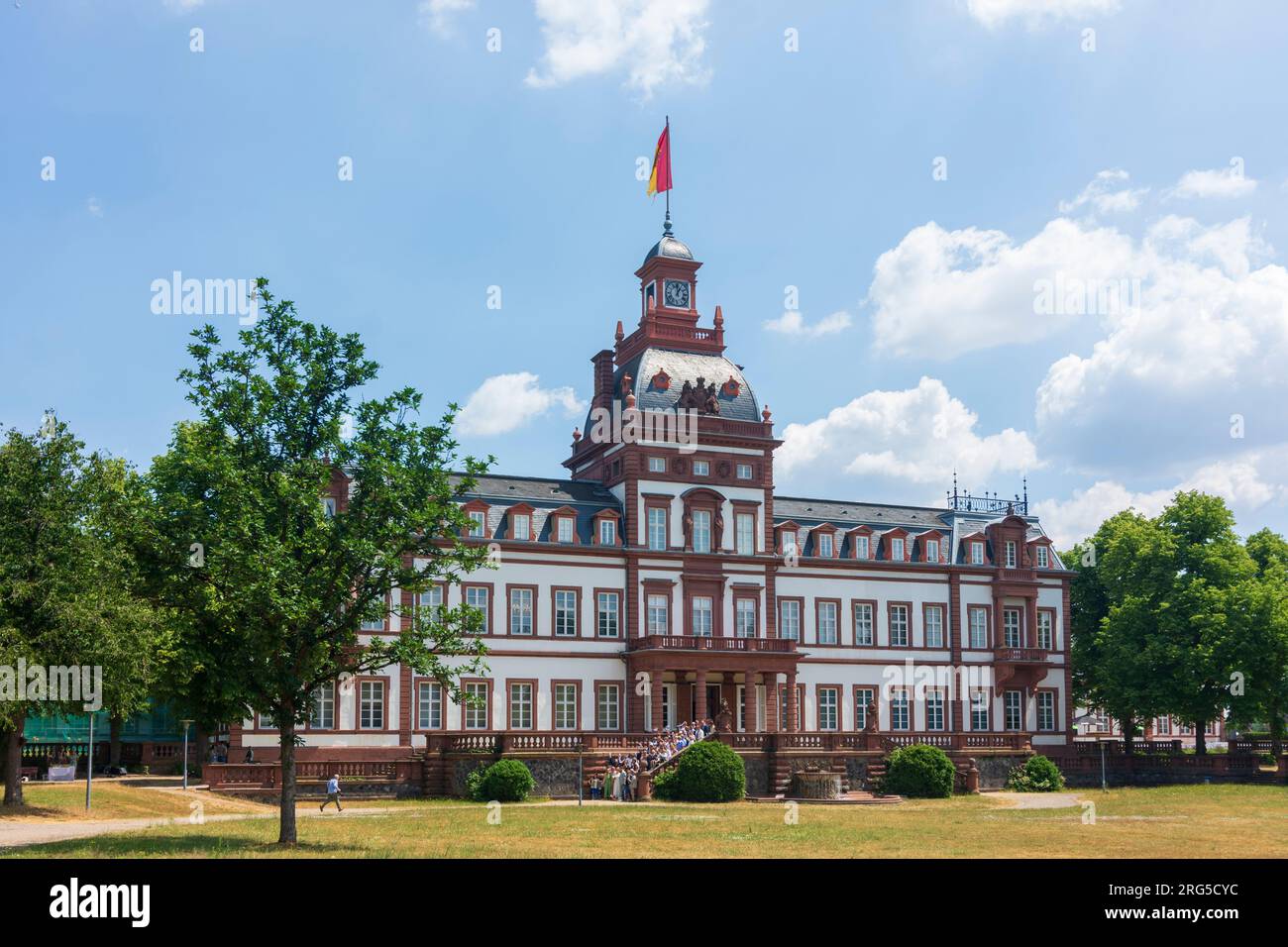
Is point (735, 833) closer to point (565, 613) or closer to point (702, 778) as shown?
point (702, 778)

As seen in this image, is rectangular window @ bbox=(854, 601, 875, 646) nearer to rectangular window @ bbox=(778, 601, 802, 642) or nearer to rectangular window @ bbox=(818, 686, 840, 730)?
rectangular window @ bbox=(818, 686, 840, 730)

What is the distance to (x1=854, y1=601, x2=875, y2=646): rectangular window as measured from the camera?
71250 millimetres

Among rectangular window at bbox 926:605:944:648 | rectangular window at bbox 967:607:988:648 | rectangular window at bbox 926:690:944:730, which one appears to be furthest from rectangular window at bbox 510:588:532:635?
rectangular window at bbox 967:607:988:648

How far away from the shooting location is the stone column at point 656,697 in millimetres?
63531

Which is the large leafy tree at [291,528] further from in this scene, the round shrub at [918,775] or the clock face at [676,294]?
the clock face at [676,294]

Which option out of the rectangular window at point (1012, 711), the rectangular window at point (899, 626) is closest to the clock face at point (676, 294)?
the rectangular window at point (899, 626)

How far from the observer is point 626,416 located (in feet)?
215

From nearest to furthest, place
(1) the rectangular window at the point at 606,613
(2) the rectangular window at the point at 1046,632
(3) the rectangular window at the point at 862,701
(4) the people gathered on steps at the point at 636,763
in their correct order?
(4) the people gathered on steps at the point at 636,763 → (1) the rectangular window at the point at 606,613 → (3) the rectangular window at the point at 862,701 → (2) the rectangular window at the point at 1046,632

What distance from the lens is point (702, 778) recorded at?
52062 mm

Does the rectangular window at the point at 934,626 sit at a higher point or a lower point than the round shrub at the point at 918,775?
higher

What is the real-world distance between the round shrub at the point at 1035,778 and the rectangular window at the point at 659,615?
1733 cm

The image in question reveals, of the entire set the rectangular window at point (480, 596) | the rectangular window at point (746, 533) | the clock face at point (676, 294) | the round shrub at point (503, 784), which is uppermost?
the clock face at point (676, 294)
